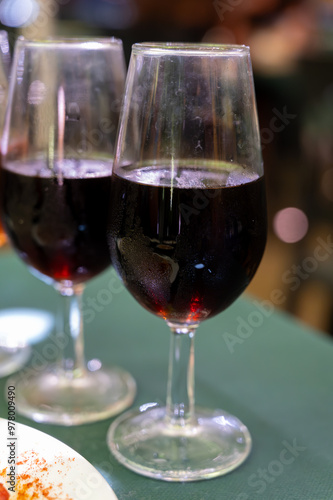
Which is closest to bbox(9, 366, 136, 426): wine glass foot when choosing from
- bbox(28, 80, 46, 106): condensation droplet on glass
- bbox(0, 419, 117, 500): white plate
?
bbox(0, 419, 117, 500): white plate

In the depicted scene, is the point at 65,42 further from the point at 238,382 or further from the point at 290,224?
the point at 290,224

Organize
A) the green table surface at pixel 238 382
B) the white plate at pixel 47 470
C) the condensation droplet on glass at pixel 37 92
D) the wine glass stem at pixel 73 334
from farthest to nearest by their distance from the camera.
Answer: the wine glass stem at pixel 73 334 < the condensation droplet on glass at pixel 37 92 < the green table surface at pixel 238 382 < the white plate at pixel 47 470

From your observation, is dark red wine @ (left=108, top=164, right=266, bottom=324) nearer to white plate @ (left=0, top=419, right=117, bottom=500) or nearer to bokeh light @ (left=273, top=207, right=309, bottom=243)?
white plate @ (left=0, top=419, right=117, bottom=500)

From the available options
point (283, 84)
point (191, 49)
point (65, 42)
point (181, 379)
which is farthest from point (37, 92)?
point (283, 84)

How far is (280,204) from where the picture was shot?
2443 mm

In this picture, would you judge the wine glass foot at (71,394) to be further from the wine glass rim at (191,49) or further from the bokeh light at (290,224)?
the bokeh light at (290,224)

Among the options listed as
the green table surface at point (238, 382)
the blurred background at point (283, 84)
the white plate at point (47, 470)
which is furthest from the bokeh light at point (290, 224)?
the white plate at point (47, 470)

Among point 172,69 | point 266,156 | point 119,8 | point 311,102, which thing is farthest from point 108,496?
A: point 119,8

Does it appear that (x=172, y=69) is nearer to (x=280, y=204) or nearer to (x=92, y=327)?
(x=92, y=327)

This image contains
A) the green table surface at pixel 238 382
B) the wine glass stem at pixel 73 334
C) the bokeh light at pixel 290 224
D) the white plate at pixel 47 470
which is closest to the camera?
the white plate at pixel 47 470

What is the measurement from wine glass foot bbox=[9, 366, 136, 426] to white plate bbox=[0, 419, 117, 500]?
0.51 feet

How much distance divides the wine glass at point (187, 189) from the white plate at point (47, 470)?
11cm

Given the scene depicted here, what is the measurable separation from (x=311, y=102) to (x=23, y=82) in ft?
5.32

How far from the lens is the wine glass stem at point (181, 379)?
0.71 m
